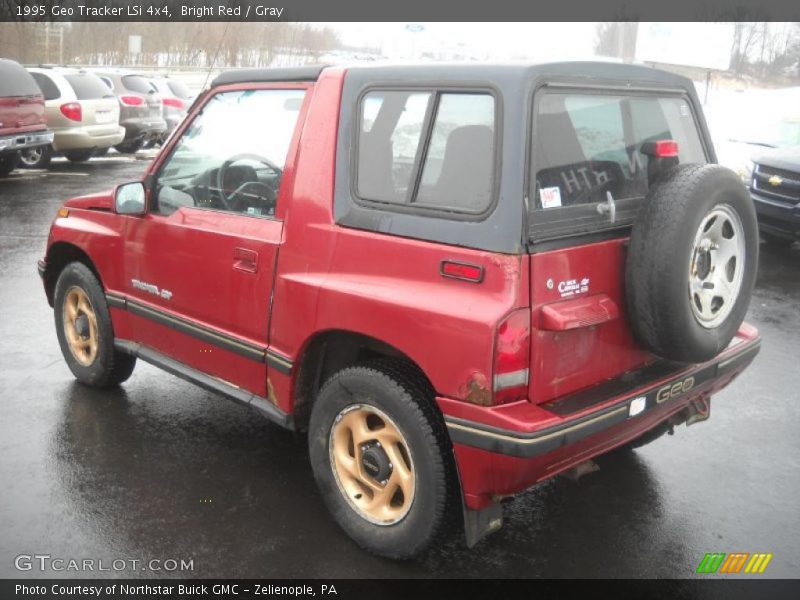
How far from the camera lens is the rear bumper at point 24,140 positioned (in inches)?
499

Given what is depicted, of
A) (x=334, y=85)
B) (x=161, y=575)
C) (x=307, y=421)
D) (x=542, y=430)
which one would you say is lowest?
(x=161, y=575)

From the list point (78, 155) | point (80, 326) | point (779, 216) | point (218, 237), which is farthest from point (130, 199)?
point (78, 155)

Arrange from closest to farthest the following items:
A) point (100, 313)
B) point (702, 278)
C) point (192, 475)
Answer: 1. point (702, 278)
2. point (192, 475)
3. point (100, 313)

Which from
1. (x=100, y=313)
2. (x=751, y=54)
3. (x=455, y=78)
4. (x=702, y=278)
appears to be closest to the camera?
(x=455, y=78)

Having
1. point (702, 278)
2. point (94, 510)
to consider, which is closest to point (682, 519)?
point (702, 278)

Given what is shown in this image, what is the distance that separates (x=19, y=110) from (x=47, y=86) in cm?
246

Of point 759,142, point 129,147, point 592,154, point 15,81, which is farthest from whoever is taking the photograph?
point 129,147

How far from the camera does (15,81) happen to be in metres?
12.7

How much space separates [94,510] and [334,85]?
6.85 feet

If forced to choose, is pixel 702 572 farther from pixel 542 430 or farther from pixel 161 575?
pixel 161 575

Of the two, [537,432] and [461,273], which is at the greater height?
[461,273]

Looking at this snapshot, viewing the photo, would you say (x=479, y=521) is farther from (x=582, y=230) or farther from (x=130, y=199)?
(x=130, y=199)

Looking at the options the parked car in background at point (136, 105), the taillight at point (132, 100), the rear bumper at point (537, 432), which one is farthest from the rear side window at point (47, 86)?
the rear bumper at point (537, 432)

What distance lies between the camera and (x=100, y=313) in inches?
178
